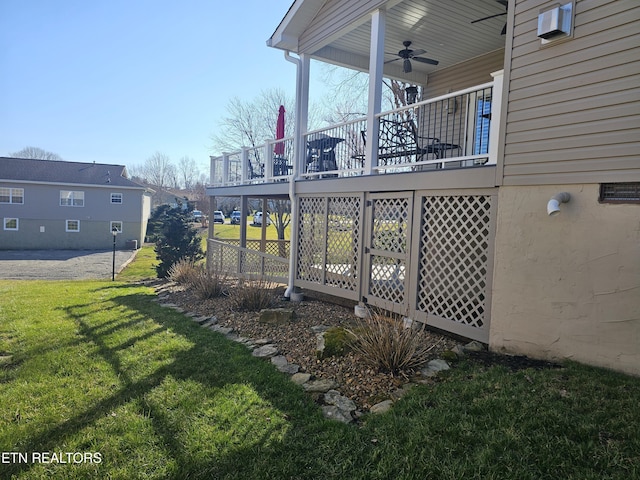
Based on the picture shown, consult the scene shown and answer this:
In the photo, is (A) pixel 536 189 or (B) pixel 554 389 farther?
(A) pixel 536 189

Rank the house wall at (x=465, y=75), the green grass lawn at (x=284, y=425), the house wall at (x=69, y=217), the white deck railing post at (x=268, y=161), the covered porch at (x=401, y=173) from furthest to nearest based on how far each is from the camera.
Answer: the house wall at (x=69, y=217) → the white deck railing post at (x=268, y=161) → the house wall at (x=465, y=75) → the covered porch at (x=401, y=173) → the green grass lawn at (x=284, y=425)

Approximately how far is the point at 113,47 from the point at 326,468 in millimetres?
17096

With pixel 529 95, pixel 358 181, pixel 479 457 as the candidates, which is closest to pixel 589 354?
pixel 479 457

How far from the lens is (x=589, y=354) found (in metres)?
3.58

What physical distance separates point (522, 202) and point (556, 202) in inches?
17.0

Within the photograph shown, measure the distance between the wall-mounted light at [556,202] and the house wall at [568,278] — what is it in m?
0.06

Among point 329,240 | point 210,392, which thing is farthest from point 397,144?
point 210,392

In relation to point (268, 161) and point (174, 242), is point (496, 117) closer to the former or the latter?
point (268, 161)

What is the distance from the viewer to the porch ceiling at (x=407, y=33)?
6.26m

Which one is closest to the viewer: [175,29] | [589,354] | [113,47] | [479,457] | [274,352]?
[479,457]

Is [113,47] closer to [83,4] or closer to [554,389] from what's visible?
[83,4]

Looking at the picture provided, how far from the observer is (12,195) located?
2698 centimetres

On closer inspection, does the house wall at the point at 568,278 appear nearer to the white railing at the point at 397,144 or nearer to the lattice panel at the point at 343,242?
the white railing at the point at 397,144

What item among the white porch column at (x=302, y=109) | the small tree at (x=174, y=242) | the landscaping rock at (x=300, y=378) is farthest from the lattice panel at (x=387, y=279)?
the small tree at (x=174, y=242)
